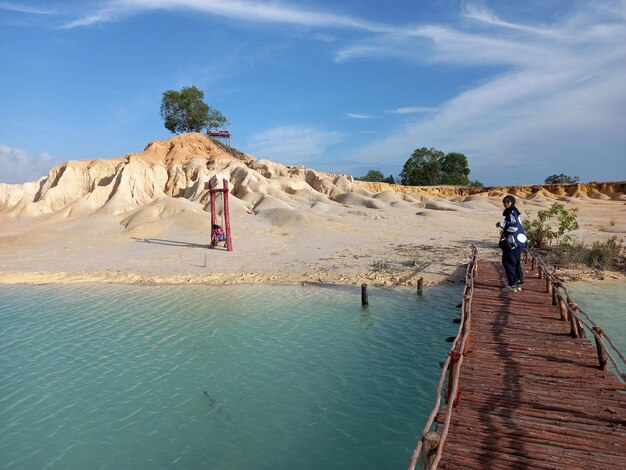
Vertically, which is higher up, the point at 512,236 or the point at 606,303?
the point at 512,236

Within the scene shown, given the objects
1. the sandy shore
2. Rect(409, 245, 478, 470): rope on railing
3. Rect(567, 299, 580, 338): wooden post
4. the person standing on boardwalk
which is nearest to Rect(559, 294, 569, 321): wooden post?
Rect(567, 299, 580, 338): wooden post

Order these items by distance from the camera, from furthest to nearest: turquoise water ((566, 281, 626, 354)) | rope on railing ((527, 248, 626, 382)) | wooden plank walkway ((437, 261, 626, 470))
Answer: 1. turquoise water ((566, 281, 626, 354))
2. rope on railing ((527, 248, 626, 382))
3. wooden plank walkway ((437, 261, 626, 470))

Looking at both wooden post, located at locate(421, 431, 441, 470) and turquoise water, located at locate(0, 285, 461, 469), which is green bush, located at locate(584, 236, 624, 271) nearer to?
turquoise water, located at locate(0, 285, 461, 469)

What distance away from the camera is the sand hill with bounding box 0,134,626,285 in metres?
20.8

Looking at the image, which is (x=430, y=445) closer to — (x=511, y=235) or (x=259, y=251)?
(x=511, y=235)

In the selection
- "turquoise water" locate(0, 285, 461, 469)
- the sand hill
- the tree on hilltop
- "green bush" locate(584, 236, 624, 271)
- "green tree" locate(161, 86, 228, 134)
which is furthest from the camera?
the tree on hilltop

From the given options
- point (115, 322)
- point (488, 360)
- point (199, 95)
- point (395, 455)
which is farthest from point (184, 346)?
point (199, 95)

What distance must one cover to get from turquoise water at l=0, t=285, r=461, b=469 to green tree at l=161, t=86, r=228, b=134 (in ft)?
185

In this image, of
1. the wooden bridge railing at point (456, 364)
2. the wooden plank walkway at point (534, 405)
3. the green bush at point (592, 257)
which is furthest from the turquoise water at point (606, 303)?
the wooden plank walkway at point (534, 405)

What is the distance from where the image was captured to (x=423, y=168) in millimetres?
88500

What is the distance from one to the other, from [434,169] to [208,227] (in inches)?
2680

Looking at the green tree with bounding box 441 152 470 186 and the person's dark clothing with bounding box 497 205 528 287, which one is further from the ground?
the green tree with bounding box 441 152 470 186

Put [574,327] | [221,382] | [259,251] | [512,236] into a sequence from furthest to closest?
1. [259,251]
2. [512,236]
3. [221,382]
4. [574,327]

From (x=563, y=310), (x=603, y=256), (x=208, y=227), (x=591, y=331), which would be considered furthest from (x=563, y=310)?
(x=208, y=227)
